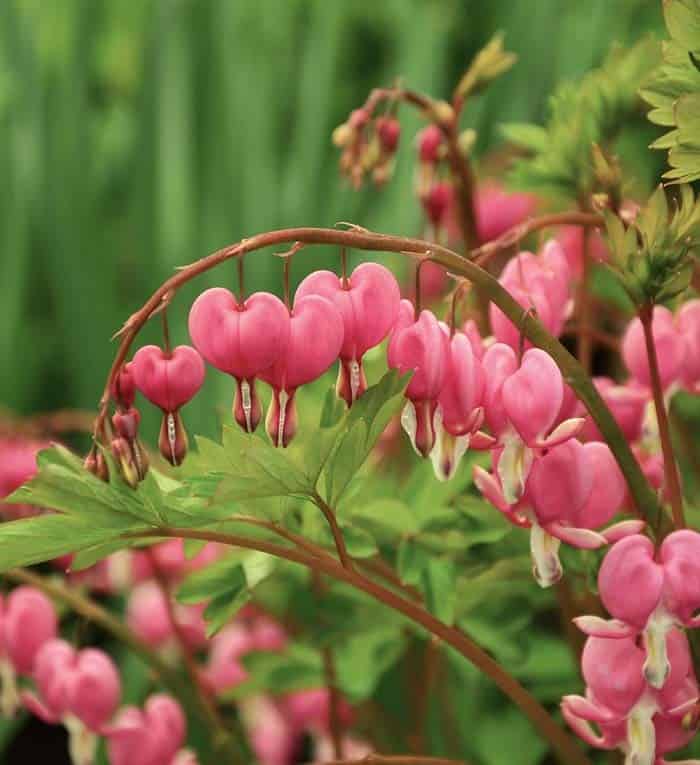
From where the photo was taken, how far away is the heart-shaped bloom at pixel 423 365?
661 millimetres

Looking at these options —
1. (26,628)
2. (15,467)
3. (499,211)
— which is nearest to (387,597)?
(26,628)

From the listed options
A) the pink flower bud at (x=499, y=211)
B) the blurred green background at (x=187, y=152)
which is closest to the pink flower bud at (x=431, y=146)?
the pink flower bud at (x=499, y=211)

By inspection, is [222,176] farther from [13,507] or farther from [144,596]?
[13,507]

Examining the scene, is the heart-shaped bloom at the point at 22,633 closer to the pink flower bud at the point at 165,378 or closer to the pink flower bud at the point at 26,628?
the pink flower bud at the point at 26,628

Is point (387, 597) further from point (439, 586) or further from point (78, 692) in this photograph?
point (78, 692)

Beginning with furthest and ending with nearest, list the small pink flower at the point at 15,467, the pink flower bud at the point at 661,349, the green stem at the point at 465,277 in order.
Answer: the small pink flower at the point at 15,467 → the pink flower bud at the point at 661,349 → the green stem at the point at 465,277

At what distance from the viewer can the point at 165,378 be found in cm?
68

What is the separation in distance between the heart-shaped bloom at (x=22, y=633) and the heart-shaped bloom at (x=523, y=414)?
1.46 ft

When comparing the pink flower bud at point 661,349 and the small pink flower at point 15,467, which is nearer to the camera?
the pink flower bud at point 661,349

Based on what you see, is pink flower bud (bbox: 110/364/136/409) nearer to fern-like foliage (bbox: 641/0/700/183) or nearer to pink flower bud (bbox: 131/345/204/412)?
pink flower bud (bbox: 131/345/204/412)

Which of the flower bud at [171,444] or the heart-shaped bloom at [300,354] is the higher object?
the heart-shaped bloom at [300,354]

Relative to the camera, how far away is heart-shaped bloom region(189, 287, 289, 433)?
2.09ft

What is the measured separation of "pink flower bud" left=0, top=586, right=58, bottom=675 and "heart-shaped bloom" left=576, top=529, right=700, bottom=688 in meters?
0.47

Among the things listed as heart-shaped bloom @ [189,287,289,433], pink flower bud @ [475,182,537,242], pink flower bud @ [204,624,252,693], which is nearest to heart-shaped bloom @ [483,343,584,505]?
heart-shaped bloom @ [189,287,289,433]
